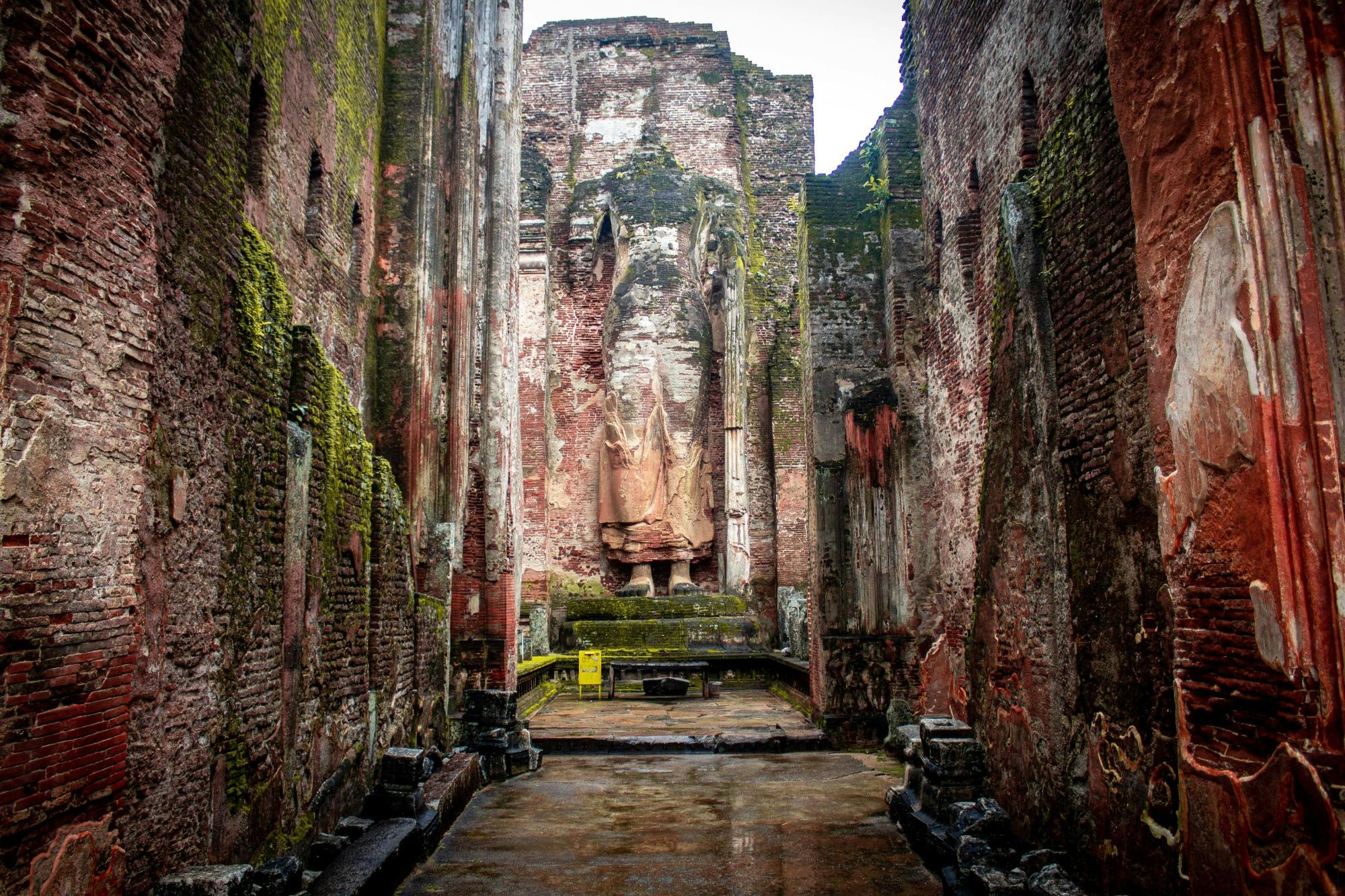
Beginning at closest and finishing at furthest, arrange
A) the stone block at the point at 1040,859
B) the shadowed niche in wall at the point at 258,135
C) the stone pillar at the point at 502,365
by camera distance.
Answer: the stone block at the point at 1040,859 < the shadowed niche in wall at the point at 258,135 < the stone pillar at the point at 502,365

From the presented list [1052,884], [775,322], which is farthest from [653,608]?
[1052,884]

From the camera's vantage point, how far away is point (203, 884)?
3703 mm

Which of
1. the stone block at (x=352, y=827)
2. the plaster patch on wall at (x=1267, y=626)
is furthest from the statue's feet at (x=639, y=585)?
the plaster patch on wall at (x=1267, y=626)

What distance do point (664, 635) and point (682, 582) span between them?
1905mm

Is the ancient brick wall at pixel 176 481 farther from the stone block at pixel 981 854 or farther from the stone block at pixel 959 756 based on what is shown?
the stone block at pixel 959 756

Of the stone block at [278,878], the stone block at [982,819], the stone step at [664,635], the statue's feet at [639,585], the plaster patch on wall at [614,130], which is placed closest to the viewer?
the stone block at [278,878]

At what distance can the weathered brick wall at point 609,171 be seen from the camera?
742 inches

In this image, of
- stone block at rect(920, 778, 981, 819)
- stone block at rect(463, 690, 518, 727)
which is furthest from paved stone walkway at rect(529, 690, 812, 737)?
stone block at rect(920, 778, 981, 819)

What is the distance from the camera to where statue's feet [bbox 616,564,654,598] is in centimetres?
1762

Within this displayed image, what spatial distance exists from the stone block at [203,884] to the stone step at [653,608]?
12800 millimetres

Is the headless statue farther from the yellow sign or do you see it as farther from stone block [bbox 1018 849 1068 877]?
stone block [bbox 1018 849 1068 877]

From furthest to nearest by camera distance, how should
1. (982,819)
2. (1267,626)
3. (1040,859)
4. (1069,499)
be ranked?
1. (982,819)
2. (1069,499)
3. (1040,859)
4. (1267,626)

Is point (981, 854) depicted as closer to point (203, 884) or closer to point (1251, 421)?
point (1251, 421)

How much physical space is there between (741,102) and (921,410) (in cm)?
1360
